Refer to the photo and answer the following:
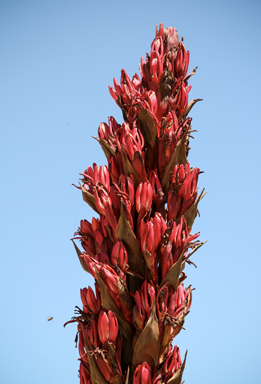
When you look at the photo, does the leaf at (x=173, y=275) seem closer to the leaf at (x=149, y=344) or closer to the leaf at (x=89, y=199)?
the leaf at (x=149, y=344)

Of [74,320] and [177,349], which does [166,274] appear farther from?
[74,320]

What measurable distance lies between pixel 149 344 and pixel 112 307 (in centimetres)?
51

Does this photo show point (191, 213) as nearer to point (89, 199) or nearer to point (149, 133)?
point (149, 133)

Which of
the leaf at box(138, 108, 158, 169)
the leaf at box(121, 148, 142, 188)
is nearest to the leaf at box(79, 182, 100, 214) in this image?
the leaf at box(121, 148, 142, 188)

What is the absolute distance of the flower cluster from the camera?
4250 mm

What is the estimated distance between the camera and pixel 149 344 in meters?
4.16

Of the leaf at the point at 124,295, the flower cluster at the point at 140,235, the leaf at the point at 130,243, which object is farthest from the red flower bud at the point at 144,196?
the leaf at the point at 124,295

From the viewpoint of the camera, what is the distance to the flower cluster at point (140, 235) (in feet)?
13.9

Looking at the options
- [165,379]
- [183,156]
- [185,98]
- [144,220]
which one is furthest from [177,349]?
[185,98]

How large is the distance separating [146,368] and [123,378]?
0.26 metres

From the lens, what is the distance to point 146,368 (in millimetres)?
4156

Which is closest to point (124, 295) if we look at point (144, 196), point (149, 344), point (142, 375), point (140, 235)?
point (149, 344)

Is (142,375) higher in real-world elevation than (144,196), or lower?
lower

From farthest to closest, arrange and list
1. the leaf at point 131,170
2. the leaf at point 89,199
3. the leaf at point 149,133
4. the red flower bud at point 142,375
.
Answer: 1. the leaf at point 149,133
2. the leaf at point 89,199
3. the leaf at point 131,170
4. the red flower bud at point 142,375
